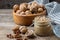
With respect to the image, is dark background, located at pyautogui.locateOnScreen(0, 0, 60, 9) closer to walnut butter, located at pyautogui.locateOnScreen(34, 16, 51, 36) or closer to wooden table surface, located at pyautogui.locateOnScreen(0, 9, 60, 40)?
wooden table surface, located at pyautogui.locateOnScreen(0, 9, 60, 40)

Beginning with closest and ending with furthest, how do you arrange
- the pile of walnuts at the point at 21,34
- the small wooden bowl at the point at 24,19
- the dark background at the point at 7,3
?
1. the pile of walnuts at the point at 21,34
2. the small wooden bowl at the point at 24,19
3. the dark background at the point at 7,3

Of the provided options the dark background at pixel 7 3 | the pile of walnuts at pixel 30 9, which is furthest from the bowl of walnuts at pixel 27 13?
the dark background at pixel 7 3

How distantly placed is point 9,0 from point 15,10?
1.03ft

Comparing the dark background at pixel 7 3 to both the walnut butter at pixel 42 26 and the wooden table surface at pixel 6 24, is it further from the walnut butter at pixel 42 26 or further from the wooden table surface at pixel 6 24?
the walnut butter at pixel 42 26

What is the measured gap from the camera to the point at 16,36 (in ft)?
Result: 2.75

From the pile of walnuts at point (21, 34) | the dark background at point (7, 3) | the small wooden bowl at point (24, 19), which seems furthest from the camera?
the dark background at point (7, 3)

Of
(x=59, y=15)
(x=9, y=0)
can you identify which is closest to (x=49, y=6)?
(x=59, y=15)

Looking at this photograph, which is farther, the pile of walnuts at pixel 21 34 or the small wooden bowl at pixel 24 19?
the small wooden bowl at pixel 24 19

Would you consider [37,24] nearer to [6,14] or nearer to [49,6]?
[49,6]

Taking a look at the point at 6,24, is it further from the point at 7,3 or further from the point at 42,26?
the point at 7,3

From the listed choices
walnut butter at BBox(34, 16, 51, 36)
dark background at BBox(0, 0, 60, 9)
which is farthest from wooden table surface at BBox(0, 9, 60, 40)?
dark background at BBox(0, 0, 60, 9)

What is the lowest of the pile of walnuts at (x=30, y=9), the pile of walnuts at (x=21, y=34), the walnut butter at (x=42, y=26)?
the pile of walnuts at (x=21, y=34)

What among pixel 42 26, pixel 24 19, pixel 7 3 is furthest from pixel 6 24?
pixel 7 3

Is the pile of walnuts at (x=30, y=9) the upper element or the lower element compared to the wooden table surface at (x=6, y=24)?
upper
